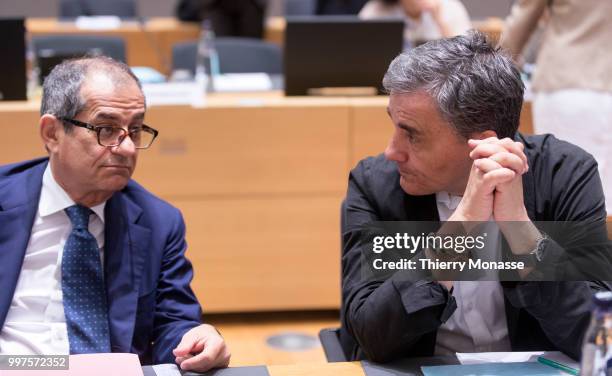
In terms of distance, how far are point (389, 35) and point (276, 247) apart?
0.98 metres

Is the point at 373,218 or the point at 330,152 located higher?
the point at 373,218

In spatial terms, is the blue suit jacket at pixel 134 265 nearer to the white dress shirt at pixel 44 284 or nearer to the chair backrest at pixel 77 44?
the white dress shirt at pixel 44 284

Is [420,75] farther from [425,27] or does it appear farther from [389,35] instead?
[425,27]

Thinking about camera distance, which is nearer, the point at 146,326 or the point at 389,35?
the point at 146,326

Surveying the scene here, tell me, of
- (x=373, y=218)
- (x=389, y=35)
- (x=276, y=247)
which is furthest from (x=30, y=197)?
(x=389, y=35)

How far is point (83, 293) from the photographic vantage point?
79.6 inches

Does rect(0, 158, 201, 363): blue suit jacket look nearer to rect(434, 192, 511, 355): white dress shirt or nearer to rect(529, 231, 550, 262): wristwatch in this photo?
rect(434, 192, 511, 355): white dress shirt

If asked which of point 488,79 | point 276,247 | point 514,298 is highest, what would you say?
point 488,79

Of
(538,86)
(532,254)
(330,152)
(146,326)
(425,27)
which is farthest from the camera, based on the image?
(425,27)

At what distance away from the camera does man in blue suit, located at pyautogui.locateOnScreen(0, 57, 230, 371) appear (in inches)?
79.1

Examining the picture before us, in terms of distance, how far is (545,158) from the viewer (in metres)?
2.02

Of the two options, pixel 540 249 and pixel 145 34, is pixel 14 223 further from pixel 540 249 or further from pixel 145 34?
pixel 145 34

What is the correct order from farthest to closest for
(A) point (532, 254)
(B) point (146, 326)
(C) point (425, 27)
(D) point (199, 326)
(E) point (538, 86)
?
(C) point (425, 27) < (E) point (538, 86) < (B) point (146, 326) < (D) point (199, 326) < (A) point (532, 254)

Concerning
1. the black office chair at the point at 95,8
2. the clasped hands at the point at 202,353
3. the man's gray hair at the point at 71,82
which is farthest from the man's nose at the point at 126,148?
the black office chair at the point at 95,8
